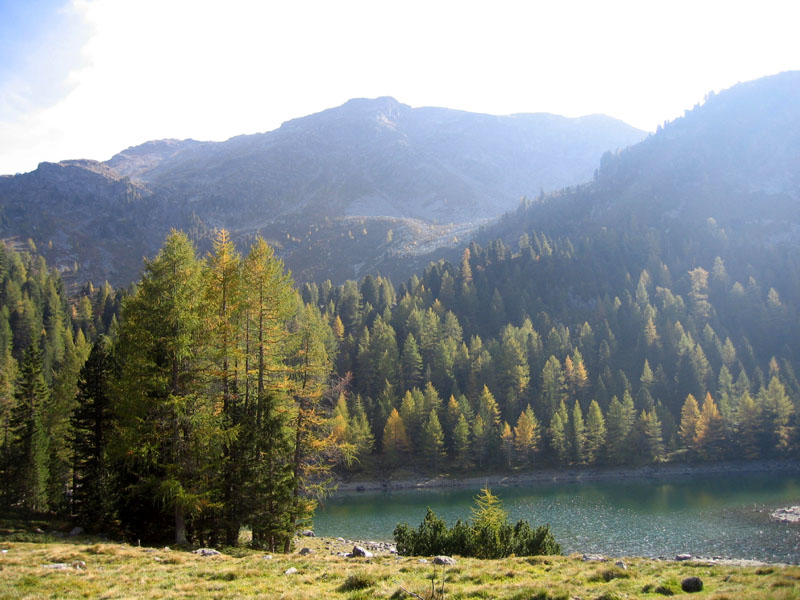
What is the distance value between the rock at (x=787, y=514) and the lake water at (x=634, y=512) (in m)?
0.94

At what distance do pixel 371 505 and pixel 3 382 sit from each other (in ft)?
157

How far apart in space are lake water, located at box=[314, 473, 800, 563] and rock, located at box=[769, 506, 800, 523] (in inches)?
37.0

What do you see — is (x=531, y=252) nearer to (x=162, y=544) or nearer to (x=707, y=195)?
(x=707, y=195)

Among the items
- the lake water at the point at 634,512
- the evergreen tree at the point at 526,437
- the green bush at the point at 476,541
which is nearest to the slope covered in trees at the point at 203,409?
the green bush at the point at 476,541

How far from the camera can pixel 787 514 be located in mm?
50906

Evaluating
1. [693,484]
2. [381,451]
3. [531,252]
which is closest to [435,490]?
[381,451]

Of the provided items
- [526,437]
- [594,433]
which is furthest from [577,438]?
[526,437]

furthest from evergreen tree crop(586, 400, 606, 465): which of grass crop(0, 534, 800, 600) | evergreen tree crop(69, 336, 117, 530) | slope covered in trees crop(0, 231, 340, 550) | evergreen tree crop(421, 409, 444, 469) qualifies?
evergreen tree crop(69, 336, 117, 530)

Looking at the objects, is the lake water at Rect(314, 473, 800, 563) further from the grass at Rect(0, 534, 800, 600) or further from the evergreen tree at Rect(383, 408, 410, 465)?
the grass at Rect(0, 534, 800, 600)

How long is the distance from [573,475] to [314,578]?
79690 millimetres

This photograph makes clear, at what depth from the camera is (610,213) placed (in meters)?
196

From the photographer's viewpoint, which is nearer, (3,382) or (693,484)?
(3,382)

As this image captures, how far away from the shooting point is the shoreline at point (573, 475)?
275 ft

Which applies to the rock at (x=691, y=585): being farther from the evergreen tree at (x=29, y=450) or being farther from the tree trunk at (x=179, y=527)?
the evergreen tree at (x=29, y=450)
